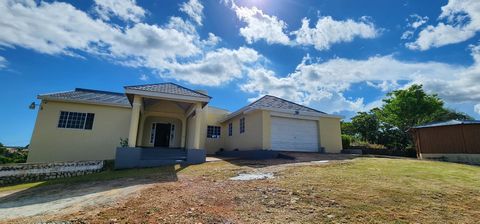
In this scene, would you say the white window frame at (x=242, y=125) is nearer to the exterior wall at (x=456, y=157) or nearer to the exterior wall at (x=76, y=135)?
the exterior wall at (x=76, y=135)

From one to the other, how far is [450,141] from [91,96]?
25.3m

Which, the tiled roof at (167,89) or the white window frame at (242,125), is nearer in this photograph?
the tiled roof at (167,89)

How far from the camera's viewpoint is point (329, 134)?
16.7m

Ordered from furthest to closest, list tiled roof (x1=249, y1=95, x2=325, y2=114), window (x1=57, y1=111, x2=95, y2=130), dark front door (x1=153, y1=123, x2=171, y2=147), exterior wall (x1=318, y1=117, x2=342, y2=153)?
dark front door (x1=153, y1=123, x2=171, y2=147) < exterior wall (x1=318, y1=117, x2=342, y2=153) < window (x1=57, y1=111, x2=95, y2=130) < tiled roof (x1=249, y1=95, x2=325, y2=114)

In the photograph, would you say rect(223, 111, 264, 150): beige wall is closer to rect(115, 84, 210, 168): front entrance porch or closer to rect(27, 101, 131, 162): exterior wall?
rect(115, 84, 210, 168): front entrance porch

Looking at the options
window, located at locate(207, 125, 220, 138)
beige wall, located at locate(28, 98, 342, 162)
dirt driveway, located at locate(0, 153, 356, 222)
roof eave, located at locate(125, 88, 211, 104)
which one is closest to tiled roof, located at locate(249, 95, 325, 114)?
beige wall, located at locate(28, 98, 342, 162)

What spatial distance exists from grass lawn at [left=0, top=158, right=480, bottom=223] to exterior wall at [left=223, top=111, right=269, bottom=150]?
7289 mm

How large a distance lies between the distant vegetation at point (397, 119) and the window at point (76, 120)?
23.1 m

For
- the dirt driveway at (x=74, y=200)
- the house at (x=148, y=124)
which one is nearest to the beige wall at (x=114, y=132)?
the house at (x=148, y=124)

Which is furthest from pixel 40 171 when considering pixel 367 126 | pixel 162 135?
pixel 367 126

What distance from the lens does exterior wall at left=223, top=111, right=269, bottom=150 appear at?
14.6 m

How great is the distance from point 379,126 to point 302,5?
954 inches

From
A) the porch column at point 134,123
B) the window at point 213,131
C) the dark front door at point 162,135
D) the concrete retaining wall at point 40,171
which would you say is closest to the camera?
the concrete retaining wall at point 40,171

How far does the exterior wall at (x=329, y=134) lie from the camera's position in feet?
53.6
